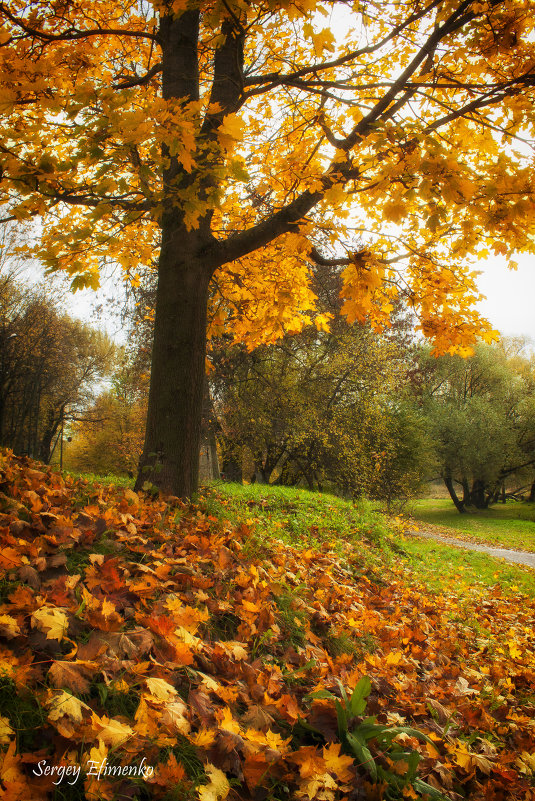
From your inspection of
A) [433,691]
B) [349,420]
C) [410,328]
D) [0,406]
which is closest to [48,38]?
[433,691]

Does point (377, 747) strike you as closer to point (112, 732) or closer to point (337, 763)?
point (337, 763)

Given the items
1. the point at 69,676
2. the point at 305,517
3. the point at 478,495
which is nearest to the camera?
the point at 69,676

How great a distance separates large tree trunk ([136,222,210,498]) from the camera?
14.2 ft

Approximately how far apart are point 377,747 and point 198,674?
2.49ft

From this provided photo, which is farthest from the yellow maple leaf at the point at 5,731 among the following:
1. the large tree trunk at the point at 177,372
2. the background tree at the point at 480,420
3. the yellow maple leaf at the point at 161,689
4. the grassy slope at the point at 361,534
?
the background tree at the point at 480,420

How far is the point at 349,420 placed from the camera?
16.1 meters

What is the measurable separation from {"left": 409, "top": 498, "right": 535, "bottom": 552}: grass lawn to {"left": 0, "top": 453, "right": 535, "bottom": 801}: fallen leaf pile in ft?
49.1

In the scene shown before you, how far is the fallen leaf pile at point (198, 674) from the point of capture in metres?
1.27

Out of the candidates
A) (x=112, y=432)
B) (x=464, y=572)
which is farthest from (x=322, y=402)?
(x=112, y=432)

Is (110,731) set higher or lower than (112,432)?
lower

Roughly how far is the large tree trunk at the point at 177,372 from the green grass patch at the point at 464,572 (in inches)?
159

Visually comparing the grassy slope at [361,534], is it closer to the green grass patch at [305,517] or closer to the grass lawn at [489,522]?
the green grass patch at [305,517]

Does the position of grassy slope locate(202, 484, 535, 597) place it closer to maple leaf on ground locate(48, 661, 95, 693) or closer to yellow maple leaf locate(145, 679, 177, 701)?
yellow maple leaf locate(145, 679, 177, 701)

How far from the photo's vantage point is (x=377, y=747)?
1.73m
